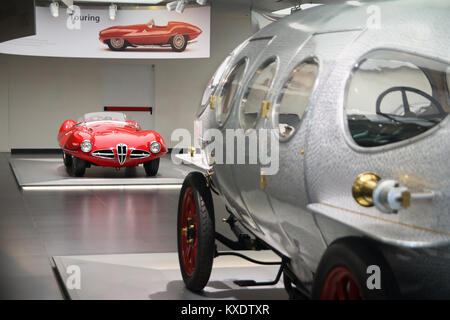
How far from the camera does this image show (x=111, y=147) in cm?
1068

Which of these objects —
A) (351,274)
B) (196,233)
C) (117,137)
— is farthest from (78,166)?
(351,274)

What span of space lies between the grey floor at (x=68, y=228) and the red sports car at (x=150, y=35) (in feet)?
16.4

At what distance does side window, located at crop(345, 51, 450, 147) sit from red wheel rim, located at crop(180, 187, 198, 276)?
1.47 meters

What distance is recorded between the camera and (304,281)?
10.4ft

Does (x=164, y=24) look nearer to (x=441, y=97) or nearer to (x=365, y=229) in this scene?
(x=441, y=97)

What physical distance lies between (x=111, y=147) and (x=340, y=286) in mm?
8792

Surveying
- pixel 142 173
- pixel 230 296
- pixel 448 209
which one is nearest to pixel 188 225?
pixel 230 296

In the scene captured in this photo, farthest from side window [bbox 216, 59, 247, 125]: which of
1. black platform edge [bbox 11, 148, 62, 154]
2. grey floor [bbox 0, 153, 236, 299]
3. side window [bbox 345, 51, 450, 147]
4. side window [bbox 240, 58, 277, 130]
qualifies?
black platform edge [bbox 11, 148, 62, 154]

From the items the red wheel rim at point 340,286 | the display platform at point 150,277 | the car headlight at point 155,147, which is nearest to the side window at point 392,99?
the red wheel rim at point 340,286

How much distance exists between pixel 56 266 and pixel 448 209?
3748mm

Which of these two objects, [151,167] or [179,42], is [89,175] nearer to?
[151,167]

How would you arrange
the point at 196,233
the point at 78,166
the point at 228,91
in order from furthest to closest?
the point at 78,166
the point at 196,233
the point at 228,91

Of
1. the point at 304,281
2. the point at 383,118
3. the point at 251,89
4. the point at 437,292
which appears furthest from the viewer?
the point at 251,89

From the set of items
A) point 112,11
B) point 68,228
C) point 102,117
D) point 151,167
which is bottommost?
point 151,167
